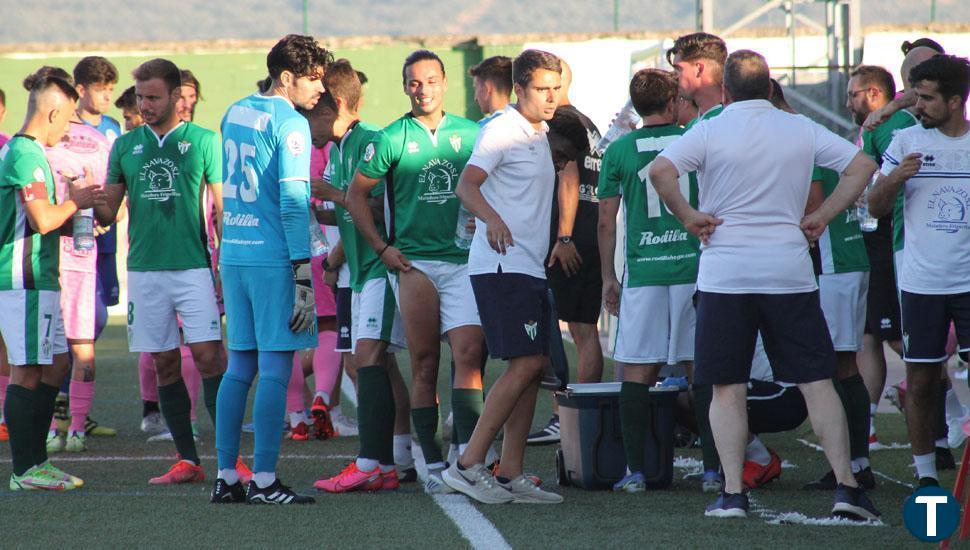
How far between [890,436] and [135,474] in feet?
14.9

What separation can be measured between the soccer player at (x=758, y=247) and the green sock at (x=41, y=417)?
332cm

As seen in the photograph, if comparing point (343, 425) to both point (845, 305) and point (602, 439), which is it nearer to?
point (602, 439)

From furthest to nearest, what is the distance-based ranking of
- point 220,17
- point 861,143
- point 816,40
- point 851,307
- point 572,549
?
point 220,17 < point 816,40 < point 861,143 < point 851,307 < point 572,549

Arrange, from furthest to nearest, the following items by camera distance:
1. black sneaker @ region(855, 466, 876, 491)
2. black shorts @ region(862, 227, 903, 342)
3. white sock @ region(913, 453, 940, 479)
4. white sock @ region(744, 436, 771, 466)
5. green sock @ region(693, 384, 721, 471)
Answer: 1. black shorts @ region(862, 227, 903, 342)
2. white sock @ region(744, 436, 771, 466)
3. green sock @ region(693, 384, 721, 471)
4. black sneaker @ region(855, 466, 876, 491)
5. white sock @ region(913, 453, 940, 479)

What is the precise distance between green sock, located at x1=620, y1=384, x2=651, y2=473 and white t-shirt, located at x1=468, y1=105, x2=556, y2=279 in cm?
86

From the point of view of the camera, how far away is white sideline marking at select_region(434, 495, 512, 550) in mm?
5445

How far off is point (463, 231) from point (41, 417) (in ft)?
7.66

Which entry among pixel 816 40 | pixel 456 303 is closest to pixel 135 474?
pixel 456 303

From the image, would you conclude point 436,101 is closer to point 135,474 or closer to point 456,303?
point 456,303

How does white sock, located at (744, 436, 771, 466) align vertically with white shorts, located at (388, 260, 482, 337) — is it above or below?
below

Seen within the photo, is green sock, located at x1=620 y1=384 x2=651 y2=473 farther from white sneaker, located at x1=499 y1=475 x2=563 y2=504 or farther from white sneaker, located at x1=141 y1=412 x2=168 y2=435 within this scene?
white sneaker, located at x1=141 y1=412 x2=168 y2=435

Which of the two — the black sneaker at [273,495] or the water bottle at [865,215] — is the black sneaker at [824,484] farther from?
the black sneaker at [273,495]

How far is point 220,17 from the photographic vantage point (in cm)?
5078

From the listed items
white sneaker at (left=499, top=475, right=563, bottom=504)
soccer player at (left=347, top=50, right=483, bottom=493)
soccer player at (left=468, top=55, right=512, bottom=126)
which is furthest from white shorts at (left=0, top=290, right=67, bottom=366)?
Answer: soccer player at (left=468, top=55, right=512, bottom=126)
